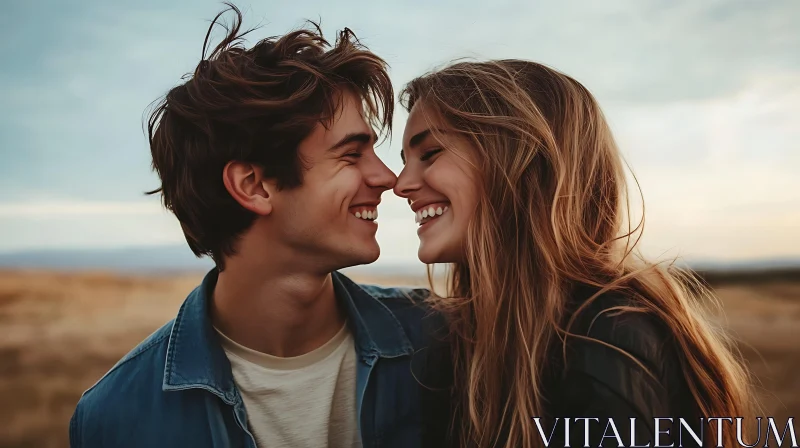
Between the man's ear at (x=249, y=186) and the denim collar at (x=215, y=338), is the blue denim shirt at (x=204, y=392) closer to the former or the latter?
the denim collar at (x=215, y=338)

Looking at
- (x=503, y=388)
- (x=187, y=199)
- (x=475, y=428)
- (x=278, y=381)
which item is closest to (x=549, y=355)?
(x=503, y=388)

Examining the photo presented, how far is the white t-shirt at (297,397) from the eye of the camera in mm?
2832

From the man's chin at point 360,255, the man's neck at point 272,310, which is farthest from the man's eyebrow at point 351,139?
the man's neck at point 272,310

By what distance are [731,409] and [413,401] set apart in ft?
4.51

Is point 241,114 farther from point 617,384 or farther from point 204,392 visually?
point 617,384

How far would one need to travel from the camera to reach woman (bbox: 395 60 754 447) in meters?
2.08

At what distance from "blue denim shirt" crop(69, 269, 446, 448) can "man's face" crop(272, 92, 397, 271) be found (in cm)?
34

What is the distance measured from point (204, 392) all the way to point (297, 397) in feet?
1.34

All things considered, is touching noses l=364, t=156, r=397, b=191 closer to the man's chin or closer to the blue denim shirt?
the man's chin

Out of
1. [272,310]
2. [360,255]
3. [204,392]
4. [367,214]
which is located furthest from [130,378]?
[367,214]

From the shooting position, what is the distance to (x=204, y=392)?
280 centimetres

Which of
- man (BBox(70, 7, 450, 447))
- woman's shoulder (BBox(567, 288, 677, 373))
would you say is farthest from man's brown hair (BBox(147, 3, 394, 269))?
woman's shoulder (BBox(567, 288, 677, 373))

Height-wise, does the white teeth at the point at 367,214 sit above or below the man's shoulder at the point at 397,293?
above

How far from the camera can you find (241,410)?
2.78 metres
